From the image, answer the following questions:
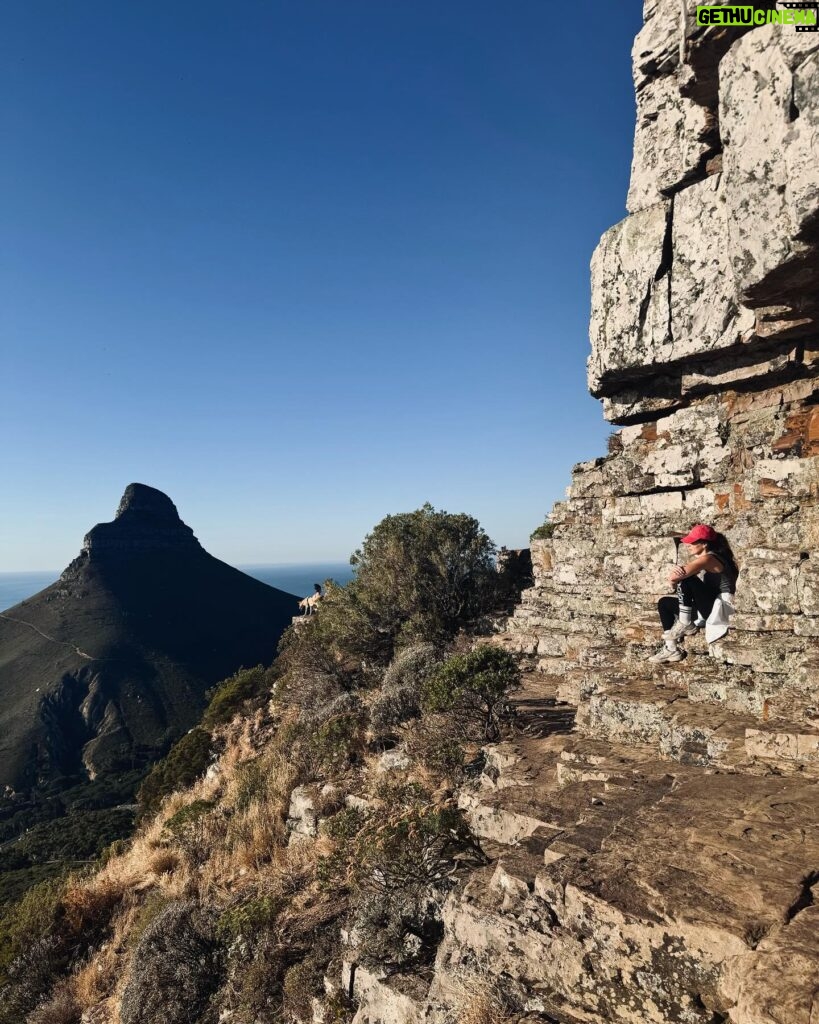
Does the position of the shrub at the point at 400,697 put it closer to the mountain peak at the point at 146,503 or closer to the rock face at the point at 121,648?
the rock face at the point at 121,648

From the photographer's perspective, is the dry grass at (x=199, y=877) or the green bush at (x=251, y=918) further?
the dry grass at (x=199, y=877)

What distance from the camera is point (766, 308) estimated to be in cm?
515

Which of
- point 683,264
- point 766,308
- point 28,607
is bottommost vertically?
point 28,607

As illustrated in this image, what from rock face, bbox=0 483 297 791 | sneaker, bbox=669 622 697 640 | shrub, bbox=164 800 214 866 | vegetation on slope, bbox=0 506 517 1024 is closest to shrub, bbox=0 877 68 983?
vegetation on slope, bbox=0 506 517 1024

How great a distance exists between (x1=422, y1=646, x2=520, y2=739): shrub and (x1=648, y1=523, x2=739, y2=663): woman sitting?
1738 mm

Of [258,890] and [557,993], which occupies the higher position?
[557,993]

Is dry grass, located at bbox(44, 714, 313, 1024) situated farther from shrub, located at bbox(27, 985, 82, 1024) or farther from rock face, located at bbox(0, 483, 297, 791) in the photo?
rock face, located at bbox(0, 483, 297, 791)

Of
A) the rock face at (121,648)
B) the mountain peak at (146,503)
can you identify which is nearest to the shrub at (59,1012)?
the rock face at (121,648)

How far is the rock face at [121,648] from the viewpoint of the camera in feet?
195

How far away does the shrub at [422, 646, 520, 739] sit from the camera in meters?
6.59

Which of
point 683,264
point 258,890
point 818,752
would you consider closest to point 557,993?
point 818,752

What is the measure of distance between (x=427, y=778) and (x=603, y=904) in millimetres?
3948

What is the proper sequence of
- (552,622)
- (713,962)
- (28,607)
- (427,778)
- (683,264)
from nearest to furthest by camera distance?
1. (713,962)
2. (683,264)
3. (427,778)
4. (552,622)
5. (28,607)

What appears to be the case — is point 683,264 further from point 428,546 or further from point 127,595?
point 127,595
